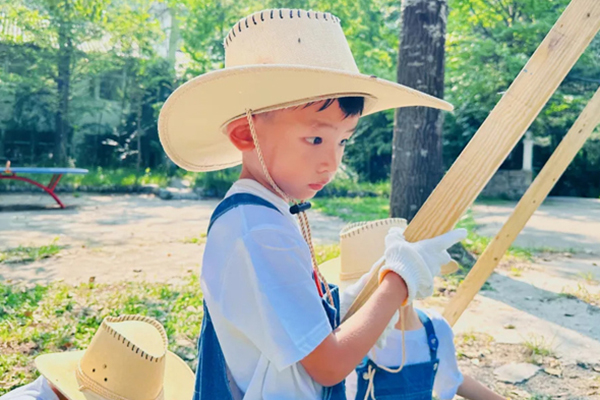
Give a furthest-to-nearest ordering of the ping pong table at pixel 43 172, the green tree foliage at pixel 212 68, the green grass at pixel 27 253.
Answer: the green tree foliage at pixel 212 68 < the ping pong table at pixel 43 172 < the green grass at pixel 27 253

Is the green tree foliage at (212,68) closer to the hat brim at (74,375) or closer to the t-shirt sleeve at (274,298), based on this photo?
the hat brim at (74,375)

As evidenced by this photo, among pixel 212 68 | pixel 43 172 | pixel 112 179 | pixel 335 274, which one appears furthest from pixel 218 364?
pixel 212 68

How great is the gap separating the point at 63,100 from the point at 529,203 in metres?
15.2

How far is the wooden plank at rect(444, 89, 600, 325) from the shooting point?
2080 mm

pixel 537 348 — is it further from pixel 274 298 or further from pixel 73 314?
pixel 73 314

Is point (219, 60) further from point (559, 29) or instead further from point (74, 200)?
point (559, 29)

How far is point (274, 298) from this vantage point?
1154 mm

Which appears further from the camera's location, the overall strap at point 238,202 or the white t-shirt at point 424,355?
the white t-shirt at point 424,355

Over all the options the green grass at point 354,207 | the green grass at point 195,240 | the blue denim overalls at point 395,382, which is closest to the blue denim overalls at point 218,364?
the blue denim overalls at point 395,382

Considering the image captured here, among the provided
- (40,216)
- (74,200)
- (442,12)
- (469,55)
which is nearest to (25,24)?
(74,200)

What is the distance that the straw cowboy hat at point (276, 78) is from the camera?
48.8 inches

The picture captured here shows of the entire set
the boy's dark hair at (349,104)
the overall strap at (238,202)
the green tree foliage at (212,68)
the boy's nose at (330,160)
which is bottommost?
the overall strap at (238,202)

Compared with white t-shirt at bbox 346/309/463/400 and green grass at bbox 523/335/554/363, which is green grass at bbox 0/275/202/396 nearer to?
white t-shirt at bbox 346/309/463/400

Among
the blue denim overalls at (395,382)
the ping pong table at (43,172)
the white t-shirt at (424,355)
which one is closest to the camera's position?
the blue denim overalls at (395,382)
